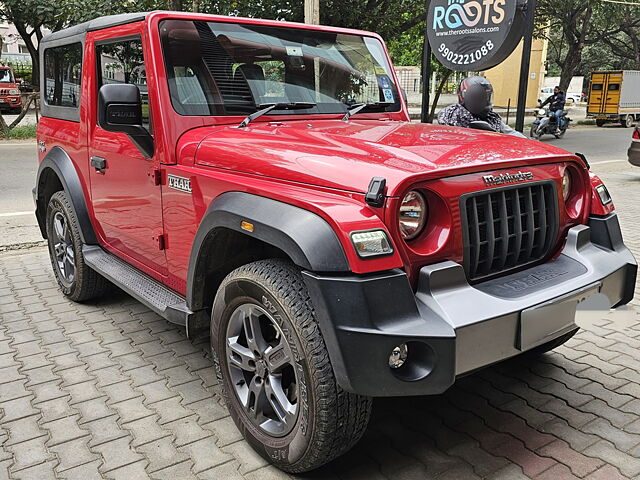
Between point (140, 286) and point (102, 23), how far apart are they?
1665 millimetres

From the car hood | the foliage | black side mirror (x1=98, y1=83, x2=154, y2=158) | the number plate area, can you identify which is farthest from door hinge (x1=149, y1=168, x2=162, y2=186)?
the foliage

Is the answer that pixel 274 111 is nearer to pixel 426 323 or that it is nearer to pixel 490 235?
pixel 490 235

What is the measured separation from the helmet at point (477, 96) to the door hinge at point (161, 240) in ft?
9.56

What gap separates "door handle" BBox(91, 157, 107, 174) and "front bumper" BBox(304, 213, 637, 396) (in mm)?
2177

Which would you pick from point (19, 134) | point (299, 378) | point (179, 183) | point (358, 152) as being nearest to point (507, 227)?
point (358, 152)

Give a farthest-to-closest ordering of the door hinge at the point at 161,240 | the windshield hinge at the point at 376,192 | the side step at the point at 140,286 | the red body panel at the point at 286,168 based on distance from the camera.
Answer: the door hinge at the point at 161,240
the side step at the point at 140,286
the red body panel at the point at 286,168
the windshield hinge at the point at 376,192

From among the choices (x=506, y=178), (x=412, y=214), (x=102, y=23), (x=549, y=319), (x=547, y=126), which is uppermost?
(x=102, y=23)

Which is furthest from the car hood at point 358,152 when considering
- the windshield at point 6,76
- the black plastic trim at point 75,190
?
the windshield at point 6,76

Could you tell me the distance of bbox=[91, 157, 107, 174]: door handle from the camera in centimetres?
377

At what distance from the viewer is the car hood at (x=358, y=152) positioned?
92.4 inches

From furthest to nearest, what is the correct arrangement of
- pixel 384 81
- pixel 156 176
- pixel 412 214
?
pixel 384 81 → pixel 156 176 → pixel 412 214

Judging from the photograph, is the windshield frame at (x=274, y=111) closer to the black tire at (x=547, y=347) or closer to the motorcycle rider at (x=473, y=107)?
the motorcycle rider at (x=473, y=107)

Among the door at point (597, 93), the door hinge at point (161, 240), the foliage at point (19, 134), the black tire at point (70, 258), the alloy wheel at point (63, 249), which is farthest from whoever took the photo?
the door at point (597, 93)

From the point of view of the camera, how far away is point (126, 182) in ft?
11.7
